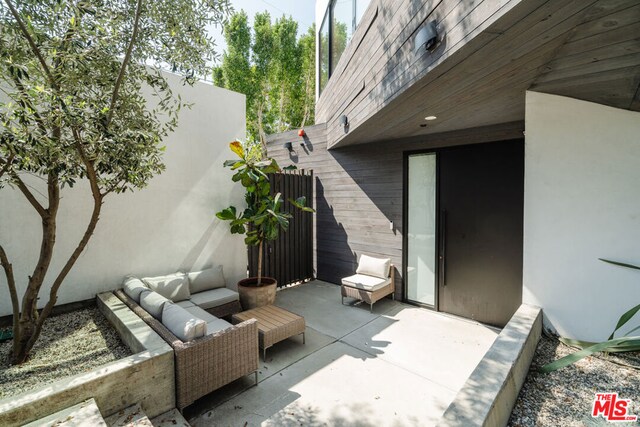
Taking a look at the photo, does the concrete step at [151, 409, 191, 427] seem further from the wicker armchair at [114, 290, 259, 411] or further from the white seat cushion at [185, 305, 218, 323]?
the white seat cushion at [185, 305, 218, 323]

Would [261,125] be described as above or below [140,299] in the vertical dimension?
above

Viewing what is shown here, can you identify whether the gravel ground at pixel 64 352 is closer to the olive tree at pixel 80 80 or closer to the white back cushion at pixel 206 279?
the olive tree at pixel 80 80

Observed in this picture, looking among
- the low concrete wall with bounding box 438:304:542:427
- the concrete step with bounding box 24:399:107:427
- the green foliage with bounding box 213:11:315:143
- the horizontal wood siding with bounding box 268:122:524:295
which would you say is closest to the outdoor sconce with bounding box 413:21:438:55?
the low concrete wall with bounding box 438:304:542:427

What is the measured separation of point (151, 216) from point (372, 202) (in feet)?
12.5

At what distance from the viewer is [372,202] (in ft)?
18.5

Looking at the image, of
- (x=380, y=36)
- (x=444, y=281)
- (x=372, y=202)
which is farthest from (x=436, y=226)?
(x=380, y=36)

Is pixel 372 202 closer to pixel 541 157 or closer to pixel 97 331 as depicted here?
pixel 541 157

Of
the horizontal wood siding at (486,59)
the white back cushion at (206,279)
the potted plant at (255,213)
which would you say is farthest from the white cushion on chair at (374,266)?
the white back cushion at (206,279)

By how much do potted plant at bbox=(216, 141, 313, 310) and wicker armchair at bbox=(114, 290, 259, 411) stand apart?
5.62 feet

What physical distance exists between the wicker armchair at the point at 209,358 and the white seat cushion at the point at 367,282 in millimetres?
2361

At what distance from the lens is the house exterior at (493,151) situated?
189 cm

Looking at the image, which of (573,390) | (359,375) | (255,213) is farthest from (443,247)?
(255,213)

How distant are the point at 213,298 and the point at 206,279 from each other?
472 mm

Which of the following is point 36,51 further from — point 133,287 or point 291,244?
point 291,244
